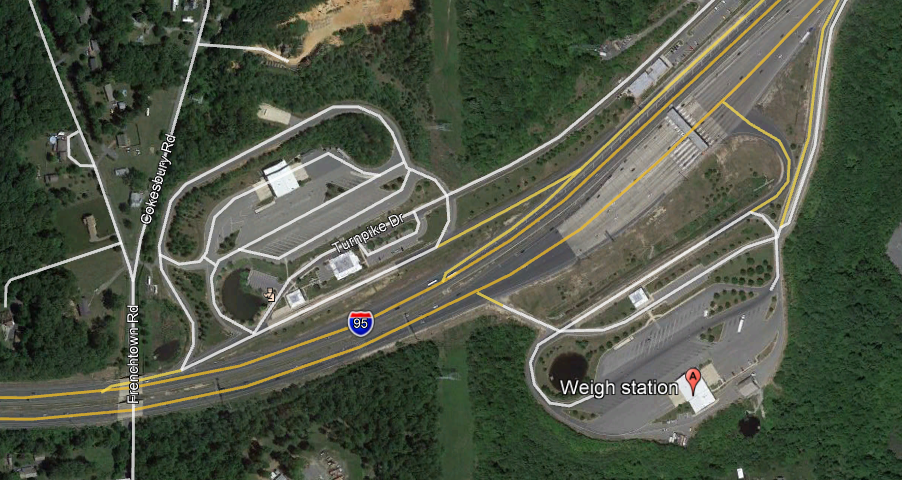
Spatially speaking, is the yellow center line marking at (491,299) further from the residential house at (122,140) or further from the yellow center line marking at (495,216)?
the residential house at (122,140)

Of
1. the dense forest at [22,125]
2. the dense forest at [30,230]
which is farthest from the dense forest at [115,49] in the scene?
the dense forest at [30,230]

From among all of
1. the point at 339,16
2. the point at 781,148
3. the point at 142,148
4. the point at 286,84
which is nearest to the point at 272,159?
the point at 286,84

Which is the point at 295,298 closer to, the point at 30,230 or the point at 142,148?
the point at 142,148

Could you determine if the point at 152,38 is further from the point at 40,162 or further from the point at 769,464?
the point at 769,464

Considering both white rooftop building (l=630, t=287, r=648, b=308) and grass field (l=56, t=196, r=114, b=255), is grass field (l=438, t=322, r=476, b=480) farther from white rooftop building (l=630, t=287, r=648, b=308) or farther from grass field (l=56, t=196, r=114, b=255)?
grass field (l=56, t=196, r=114, b=255)

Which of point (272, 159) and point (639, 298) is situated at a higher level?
point (272, 159)

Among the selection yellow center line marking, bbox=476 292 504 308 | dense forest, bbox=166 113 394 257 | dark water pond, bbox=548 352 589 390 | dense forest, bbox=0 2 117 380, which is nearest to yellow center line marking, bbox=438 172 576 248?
yellow center line marking, bbox=476 292 504 308

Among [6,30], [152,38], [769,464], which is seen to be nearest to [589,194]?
[769,464]
